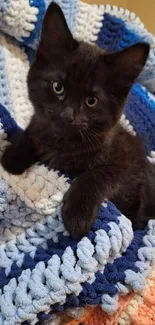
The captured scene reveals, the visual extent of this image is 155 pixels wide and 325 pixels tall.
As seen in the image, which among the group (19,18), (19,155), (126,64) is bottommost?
(19,155)

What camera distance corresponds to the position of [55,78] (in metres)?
0.89

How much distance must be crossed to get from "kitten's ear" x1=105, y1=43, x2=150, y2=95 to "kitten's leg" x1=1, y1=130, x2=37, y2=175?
0.87ft

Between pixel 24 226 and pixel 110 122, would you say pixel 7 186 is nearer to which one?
pixel 24 226

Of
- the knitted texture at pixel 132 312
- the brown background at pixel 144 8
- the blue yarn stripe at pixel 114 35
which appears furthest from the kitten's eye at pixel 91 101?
the brown background at pixel 144 8

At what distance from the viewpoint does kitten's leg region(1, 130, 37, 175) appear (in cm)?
92

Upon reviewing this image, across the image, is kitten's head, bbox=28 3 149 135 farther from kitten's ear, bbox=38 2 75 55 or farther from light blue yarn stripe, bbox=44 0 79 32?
light blue yarn stripe, bbox=44 0 79 32

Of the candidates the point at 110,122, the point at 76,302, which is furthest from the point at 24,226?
the point at 110,122

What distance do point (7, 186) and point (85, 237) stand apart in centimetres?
20

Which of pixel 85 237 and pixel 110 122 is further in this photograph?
pixel 110 122

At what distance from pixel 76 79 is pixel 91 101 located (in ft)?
0.19

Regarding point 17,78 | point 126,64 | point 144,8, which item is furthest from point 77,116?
point 144,8

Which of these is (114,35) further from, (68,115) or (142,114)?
(68,115)

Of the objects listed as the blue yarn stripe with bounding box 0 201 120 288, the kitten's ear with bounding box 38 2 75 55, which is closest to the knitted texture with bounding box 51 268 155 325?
the blue yarn stripe with bounding box 0 201 120 288

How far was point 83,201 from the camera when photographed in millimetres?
871
